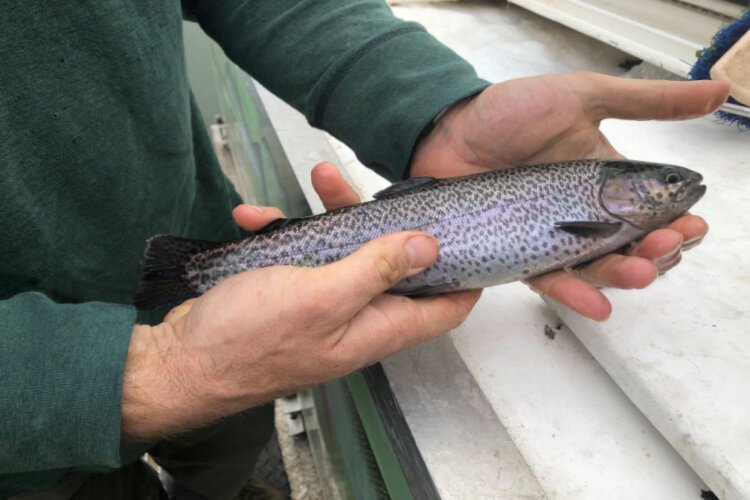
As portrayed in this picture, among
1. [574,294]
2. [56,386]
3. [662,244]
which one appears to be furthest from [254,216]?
[662,244]

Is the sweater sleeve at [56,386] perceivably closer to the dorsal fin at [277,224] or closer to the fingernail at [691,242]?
the dorsal fin at [277,224]

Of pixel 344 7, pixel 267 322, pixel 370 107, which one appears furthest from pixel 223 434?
pixel 344 7

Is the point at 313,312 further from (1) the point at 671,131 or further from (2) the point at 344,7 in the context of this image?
(1) the point at 671,131

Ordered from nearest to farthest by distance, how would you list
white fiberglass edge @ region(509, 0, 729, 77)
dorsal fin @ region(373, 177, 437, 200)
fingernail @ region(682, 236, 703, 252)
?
fingernail @ region(682, 236, 703, 252)
dorsal fin @ region(373, 177, 437, 200)
white fiberglass edge @ region(509, 0, 729, 77)

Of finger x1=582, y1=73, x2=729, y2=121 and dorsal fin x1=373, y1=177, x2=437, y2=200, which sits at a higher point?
finger x1=582, y1=73, x2=729, y2=121

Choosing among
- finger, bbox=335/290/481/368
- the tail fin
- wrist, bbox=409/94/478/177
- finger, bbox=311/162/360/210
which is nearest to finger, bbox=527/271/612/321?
finger, bbox=335/290/481/368

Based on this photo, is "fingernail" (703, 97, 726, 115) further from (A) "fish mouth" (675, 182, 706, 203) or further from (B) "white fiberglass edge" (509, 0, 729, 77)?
(B) "white fiberglass edge" (509, 0, 729, 77)

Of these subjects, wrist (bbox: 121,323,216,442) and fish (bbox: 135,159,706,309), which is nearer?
wrist (bbox: 121,323,216,442)

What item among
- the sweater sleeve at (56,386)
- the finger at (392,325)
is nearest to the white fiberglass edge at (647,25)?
the finger at (392,325)
